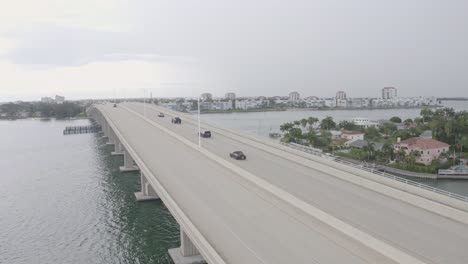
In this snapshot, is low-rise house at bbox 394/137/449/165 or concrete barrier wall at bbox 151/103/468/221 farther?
low-rise house at bbox 394/137/449/165

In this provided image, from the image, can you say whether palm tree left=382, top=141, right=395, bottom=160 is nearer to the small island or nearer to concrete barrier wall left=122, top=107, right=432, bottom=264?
the small island

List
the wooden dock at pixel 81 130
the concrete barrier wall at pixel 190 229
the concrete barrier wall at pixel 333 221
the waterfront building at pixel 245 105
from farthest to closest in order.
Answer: the waterfront building at pixel 245 105, the wooden dock at pixel 81 130, the concrete barrier wall at pixel 190 229, the concrete barrier wall at pixel 333 221

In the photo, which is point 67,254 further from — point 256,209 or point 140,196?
point 256,209

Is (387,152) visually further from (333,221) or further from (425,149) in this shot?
(333,221)

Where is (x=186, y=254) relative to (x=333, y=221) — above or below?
below

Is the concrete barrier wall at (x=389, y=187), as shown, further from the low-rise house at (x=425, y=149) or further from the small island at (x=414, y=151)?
the low-rise house at (x=425, y=149)

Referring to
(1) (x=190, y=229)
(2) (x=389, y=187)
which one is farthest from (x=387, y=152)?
(1) (x=190, y=229)

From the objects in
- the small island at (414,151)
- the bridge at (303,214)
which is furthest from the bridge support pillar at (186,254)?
the small island at (414,151)

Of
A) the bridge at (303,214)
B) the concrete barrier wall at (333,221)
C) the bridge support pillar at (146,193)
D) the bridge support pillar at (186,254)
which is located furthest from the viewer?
the bridge support pillar at (146,193)

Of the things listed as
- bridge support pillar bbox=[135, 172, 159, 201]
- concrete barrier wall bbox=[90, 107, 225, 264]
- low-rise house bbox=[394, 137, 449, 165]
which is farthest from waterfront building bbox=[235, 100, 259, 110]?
concrete barrier wall bbox=[90, 107, 225, 264]
